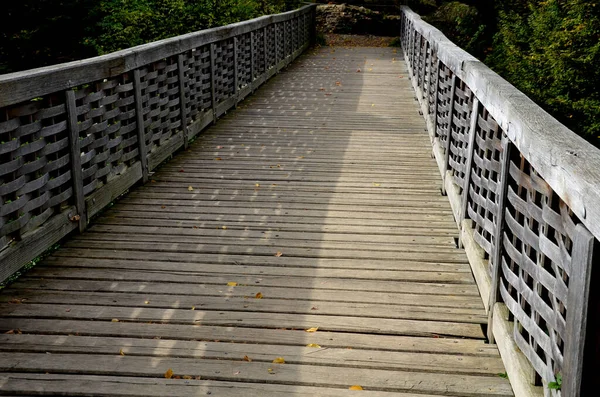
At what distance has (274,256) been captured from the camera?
4.85 meters

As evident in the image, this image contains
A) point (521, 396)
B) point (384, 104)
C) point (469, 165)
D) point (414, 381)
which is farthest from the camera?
Answer: point (384, 104)

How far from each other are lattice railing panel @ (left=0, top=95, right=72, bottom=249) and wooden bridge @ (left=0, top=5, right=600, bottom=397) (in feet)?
0.05

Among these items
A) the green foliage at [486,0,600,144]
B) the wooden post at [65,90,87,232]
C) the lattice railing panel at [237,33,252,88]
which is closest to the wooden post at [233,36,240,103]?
the lattice railing panel at [237,33,252,88]

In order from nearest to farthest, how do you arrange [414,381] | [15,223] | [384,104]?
1. [414,381]
2. [15,223]
3. [384,104]

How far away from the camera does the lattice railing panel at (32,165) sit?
4.20 metres

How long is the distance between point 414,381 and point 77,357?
1555mm

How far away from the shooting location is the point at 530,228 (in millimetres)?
3027

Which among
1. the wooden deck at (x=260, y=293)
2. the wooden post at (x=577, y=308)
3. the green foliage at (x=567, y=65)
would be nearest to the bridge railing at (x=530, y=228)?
the wooden post at (x=577, y=308)

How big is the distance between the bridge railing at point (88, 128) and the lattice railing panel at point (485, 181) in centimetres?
269

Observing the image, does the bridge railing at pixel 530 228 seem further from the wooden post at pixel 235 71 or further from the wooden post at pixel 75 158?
the wooden post at pixel 235 71

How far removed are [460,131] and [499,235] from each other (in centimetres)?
216

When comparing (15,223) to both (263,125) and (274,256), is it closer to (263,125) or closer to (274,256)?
(274,256)

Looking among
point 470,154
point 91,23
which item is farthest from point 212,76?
point 91,23

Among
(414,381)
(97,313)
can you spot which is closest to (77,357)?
(97,313)
